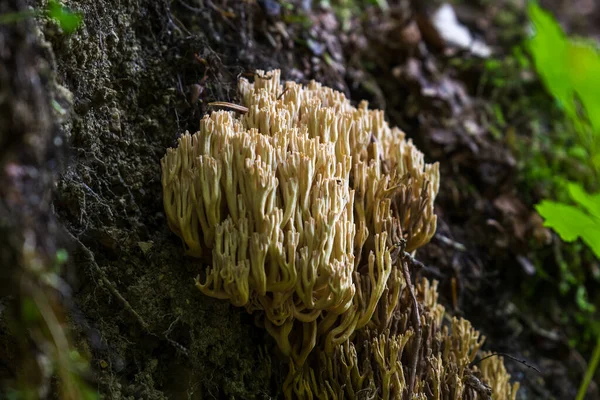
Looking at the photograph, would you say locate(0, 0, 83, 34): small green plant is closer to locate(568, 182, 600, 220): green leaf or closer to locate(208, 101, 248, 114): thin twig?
locate(208, 101, 248, 114): thin twig

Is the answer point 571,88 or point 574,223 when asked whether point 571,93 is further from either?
point 574,223

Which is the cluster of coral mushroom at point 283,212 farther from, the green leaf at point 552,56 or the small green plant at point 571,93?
the green leaf at point 552,56

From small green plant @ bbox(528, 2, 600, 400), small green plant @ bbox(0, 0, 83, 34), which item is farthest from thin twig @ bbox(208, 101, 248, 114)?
small green plant @ bbox(528, 2, 600, 400)

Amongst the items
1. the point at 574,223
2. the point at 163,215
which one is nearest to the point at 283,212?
the point at 163,215

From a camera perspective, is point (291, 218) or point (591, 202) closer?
point (291, 218)

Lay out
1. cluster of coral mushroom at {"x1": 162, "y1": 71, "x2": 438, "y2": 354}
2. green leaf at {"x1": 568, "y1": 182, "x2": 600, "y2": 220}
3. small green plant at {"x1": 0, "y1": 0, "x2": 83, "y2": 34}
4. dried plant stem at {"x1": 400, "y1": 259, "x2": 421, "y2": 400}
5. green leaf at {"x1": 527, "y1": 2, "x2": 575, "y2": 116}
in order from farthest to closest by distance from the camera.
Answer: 1. green leaf at {"x1": 527, "y1": 2, "x2": 575, "y2": 116}
2. green leaf at {"x1": 568, "y1": 182, "x2": 600, "y2": 220}
3. dried plant stem at {"x1": 400, "y1": 259, "x2": 421, "y2": 400}
4. cluster of coral mushroom at {"x1": 162, "y1": 71, "x2": 438, "y2": 354}
5. small green plant at {"x1": 0, "y1": 0, "x2": 83, "y2": 34}
